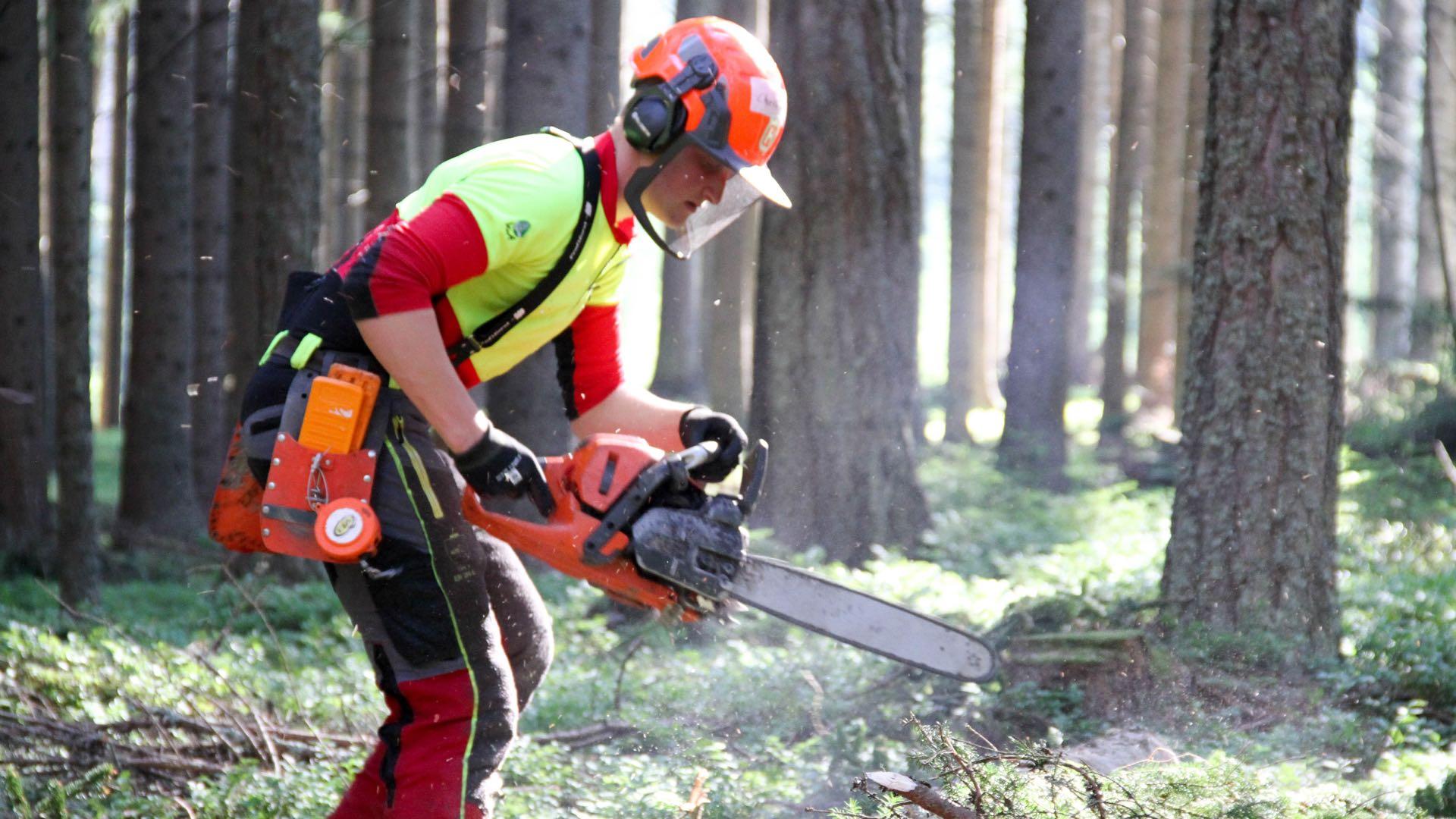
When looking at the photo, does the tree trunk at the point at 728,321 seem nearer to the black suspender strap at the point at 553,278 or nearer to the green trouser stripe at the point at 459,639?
the black suspender strap at the point at 553,278

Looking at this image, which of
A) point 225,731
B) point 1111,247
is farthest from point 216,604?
point 1111,247

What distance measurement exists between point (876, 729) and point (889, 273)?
9.61 feet

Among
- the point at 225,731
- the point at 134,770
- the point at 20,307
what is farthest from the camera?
the point at 20,307

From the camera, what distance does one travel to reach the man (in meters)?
2.41

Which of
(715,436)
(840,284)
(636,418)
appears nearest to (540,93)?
(840,284)

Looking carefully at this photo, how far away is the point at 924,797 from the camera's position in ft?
8.18

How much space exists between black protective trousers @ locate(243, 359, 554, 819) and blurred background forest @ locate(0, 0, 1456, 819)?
72 centimetres

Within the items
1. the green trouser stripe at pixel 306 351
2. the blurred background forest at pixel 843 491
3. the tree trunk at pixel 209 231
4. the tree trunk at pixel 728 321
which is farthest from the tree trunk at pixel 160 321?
the green trouser stripe at pixel 306 351

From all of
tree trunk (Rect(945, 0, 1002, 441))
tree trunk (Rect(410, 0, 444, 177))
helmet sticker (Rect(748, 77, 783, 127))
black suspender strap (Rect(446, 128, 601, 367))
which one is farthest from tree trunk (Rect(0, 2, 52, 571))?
tree trunk (Rect(945, 0, 1002, 441))

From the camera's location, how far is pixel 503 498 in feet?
8.77

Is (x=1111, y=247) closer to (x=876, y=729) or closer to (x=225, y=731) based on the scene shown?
(x=876, y=729)

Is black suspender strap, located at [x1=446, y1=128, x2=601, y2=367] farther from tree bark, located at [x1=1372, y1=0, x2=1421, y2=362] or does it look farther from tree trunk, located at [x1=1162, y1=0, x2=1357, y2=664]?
tree bark, located at [x1=1372, y1=0, x2=1421, y2=362]

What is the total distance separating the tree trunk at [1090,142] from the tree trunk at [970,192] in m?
3.66

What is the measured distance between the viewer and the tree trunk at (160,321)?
27.8ft
